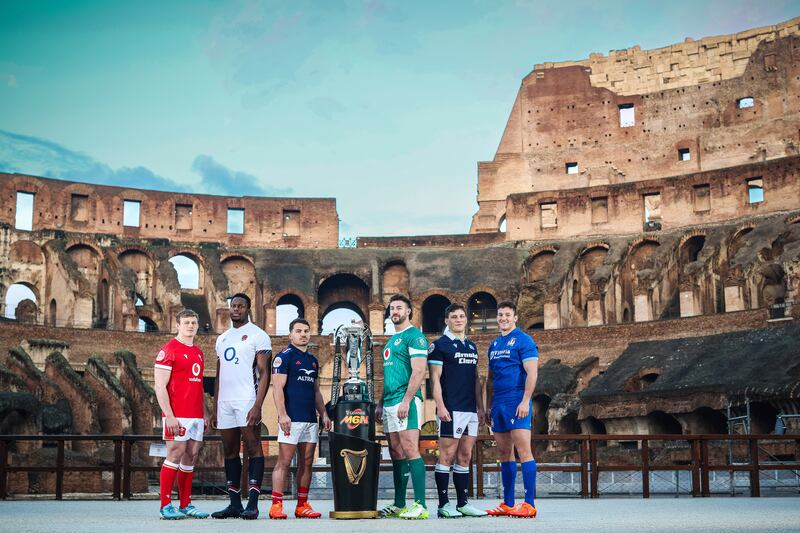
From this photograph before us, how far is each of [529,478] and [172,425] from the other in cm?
336

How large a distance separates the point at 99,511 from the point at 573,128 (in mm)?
43554

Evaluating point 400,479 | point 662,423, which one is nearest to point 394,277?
point 662,423

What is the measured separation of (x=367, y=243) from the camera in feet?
153

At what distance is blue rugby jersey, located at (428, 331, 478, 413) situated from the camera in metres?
10.0

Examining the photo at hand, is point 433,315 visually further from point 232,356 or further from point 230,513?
point 230,513

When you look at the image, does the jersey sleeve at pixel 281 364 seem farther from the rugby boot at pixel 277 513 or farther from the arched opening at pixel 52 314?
the arched opening at pixel 52 314

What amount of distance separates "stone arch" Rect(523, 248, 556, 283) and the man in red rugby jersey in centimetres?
3415

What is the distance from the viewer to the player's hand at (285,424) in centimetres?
981

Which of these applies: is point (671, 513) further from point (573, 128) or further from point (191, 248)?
point (573, 128)

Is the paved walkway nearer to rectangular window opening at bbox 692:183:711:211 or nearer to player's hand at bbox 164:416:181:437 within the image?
player's hand at bbox 164:416:181:437

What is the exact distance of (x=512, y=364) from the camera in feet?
33.1

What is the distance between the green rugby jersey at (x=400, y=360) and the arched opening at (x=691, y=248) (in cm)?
3285

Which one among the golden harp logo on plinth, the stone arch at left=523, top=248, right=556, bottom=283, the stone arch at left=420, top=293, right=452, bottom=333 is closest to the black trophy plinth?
the golden harp logo on plinth

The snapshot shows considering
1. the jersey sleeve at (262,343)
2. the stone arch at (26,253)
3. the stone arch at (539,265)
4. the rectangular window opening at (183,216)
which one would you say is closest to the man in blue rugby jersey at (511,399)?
the jersey sleeve at (262,343)
